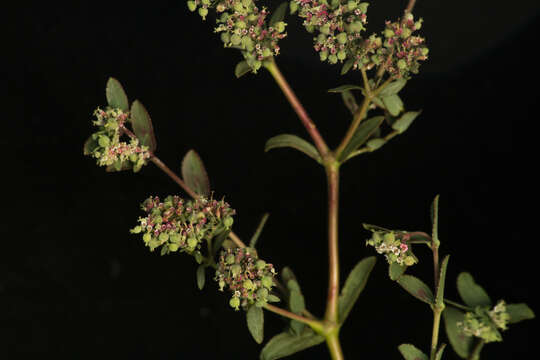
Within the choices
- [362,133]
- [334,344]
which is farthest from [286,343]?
[362,133]

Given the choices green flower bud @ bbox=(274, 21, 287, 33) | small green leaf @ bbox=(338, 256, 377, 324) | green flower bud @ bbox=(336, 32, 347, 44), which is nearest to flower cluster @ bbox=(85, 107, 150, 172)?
green flower bud @ bbox=(274, 21, 287, 33)

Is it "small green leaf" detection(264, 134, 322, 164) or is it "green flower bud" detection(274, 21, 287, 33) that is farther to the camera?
"small green leaf" detection(264, 134, 322, 164)

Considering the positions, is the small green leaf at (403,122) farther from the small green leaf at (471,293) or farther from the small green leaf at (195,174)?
the small green leaf at (195,174)

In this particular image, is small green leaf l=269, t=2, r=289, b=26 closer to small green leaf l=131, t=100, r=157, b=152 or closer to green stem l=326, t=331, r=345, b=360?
small green leaf l=131, t=100, r=157, b=152

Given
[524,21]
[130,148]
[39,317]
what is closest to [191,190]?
[130,148]

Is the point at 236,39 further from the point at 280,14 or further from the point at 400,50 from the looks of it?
the point at 400,50

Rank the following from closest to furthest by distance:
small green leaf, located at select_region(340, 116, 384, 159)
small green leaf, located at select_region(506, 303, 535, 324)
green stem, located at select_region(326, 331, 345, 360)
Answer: small green leaf, located at select_region(506, 303, 535, 324), small green leaf, located at select_region(340, 116, 384, 159), green stem, located at select_region(326, 331, 345, 360)

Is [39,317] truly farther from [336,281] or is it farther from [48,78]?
[336,281]
